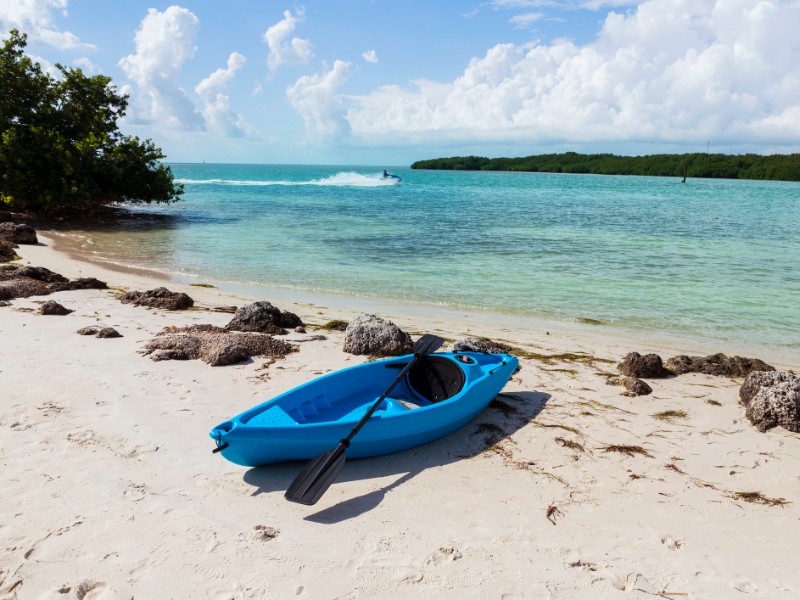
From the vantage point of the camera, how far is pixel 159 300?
907cm

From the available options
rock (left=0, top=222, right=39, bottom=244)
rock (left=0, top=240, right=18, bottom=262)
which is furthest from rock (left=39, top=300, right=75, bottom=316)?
rock (left=0, top=222, right=39, bottom=244)

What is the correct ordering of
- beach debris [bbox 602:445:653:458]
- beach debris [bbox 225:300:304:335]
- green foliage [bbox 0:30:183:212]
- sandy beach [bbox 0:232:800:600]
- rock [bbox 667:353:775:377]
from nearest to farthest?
1. sandy beach [bbox 0:232:800:600]
2. beach debris [bbox 602:445:653:458]
3. rock [bbox 667:353:775:377]
4. beach debris [bbox 225:300:304:335]
5. green foliage [bbox 0:30:183:212]

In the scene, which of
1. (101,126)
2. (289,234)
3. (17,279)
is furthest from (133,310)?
(101,126)

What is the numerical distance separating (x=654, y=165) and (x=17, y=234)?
431ft

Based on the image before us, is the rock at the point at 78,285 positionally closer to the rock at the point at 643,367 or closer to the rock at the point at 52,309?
the rock at the point at 52,309

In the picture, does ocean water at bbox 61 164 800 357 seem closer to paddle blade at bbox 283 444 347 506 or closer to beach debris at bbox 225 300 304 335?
beach debris at bbox 225 300 304 335

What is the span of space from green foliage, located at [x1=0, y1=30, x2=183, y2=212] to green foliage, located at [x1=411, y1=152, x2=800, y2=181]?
9758 centimetres

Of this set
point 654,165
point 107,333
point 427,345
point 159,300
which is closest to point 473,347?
point 427,345

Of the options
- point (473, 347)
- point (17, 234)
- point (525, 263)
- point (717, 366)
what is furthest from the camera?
point (17, 234)

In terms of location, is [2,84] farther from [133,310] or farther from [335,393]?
[335,393]

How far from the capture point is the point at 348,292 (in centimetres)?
1170

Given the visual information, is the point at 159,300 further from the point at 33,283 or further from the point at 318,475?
the point at 318,475

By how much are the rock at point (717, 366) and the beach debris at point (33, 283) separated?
9.88m

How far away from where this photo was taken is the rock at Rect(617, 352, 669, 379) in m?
6.55
